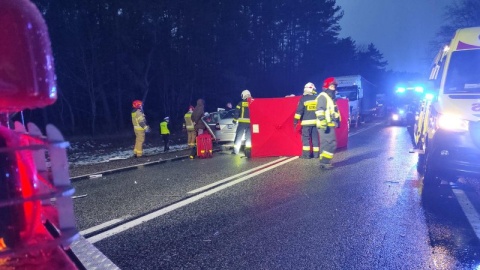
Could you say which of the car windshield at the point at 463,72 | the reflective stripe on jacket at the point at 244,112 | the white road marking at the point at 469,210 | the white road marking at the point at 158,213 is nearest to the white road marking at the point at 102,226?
the white road marking at the point at 158,213

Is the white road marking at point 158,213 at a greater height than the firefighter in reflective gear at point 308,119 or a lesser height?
lesser

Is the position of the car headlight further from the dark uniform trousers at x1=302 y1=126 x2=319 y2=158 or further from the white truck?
the white truck

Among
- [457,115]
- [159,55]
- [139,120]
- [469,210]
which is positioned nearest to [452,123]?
[457,115]

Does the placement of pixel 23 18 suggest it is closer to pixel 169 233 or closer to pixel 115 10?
pixel 169 233

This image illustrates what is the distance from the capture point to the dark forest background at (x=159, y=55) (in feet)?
78.8

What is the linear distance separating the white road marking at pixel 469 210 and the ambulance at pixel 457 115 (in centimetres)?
32

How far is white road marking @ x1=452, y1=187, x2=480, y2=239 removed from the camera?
4.39m

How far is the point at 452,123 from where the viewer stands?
17.8 feet

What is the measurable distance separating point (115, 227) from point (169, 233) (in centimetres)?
79

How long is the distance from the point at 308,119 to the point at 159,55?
22.5 meters

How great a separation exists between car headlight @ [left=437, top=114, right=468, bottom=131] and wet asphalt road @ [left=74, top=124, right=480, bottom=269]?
1102mm

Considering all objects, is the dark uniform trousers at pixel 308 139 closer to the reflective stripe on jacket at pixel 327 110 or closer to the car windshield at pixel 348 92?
the reflective stripe on jacket at pixel 327 110

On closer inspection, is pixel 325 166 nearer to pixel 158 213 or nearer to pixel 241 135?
pixel 241 135

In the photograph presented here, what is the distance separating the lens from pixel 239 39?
3456cm
